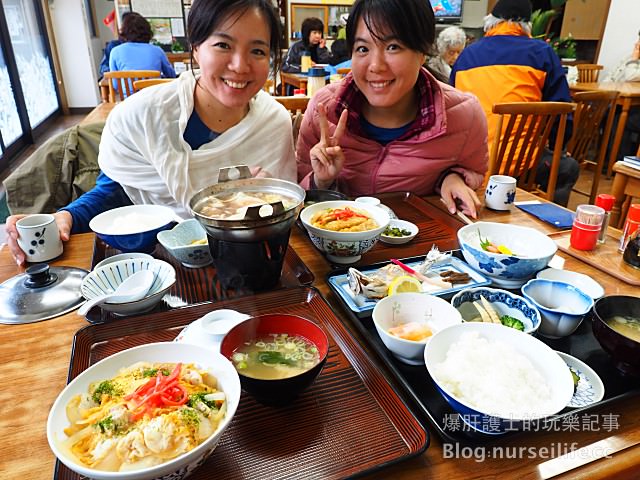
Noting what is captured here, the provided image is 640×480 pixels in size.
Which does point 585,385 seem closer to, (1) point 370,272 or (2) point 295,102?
(1) point 370,272

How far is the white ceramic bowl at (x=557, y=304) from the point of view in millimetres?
994

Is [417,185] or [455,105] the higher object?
[455,105]

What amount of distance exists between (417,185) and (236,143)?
0.80m

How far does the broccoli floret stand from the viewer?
0.99 metres

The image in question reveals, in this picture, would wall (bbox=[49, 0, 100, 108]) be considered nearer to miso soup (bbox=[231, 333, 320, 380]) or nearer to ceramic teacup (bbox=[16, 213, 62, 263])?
ceramic teacup (bbox=[16, 213, 62, 263])

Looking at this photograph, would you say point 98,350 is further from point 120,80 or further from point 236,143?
point 120,80

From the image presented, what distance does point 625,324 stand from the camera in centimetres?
98

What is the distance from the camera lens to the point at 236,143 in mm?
1786

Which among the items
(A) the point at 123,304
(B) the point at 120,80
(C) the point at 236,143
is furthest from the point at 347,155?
(B) the point at 120,80

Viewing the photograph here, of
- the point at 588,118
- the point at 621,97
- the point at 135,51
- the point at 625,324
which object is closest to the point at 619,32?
→ the point at 621,97

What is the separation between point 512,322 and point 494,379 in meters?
0.27

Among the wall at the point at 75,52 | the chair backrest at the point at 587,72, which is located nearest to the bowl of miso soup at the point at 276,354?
the chair backrest at the point at 587,72

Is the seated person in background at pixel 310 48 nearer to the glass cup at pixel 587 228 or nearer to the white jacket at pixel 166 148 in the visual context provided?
the white jacket at pixel 166 148

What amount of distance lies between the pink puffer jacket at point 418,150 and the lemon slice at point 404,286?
0.87 meters
